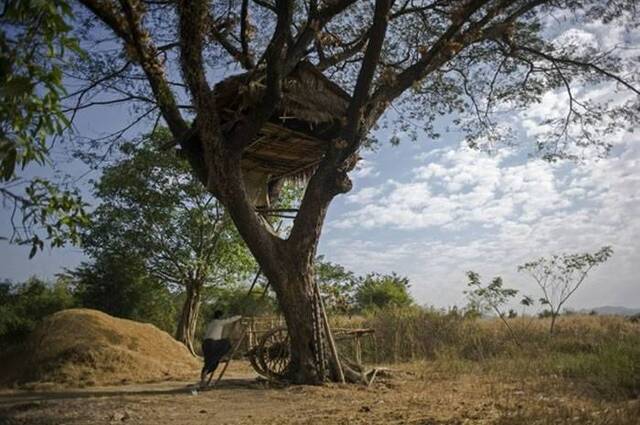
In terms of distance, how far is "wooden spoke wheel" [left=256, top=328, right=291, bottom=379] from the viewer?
30.4 ft

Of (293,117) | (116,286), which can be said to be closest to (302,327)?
(293,117)

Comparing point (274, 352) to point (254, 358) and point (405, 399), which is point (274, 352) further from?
point (405, 399)

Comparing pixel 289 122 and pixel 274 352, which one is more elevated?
pixel 289 122

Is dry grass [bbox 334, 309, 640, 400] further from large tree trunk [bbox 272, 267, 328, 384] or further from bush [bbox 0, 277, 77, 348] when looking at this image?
bush [bbox 0, 277, 77, 348]

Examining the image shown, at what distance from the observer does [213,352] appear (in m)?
9.49

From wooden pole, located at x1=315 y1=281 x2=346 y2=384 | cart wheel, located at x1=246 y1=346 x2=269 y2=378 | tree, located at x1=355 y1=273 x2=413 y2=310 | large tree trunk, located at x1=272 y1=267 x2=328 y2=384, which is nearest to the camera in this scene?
large tree trunk, located at x1=272 y1=267 x2=328 y2=384

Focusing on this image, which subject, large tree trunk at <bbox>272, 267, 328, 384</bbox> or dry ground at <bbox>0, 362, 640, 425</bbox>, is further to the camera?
large tree trunk at <bbox>272, 267, 328, 384</bbox>

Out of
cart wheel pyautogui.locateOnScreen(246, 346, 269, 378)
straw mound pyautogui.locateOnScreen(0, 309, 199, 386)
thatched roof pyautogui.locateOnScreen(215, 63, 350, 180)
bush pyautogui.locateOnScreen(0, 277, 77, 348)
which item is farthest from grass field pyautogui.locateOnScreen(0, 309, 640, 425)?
bush pyautogui.locateOnScreen(0, 277, 77, 348)

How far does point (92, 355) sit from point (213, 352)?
3.41 meters

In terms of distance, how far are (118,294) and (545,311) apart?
16.5 m

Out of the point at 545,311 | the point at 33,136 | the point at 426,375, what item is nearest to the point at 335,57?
the point at 426,375

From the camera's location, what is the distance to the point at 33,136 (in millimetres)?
2209

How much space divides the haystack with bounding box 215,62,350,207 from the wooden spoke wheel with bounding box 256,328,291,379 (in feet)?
8.72

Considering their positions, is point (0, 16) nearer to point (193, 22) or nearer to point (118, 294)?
point (193, 22)
